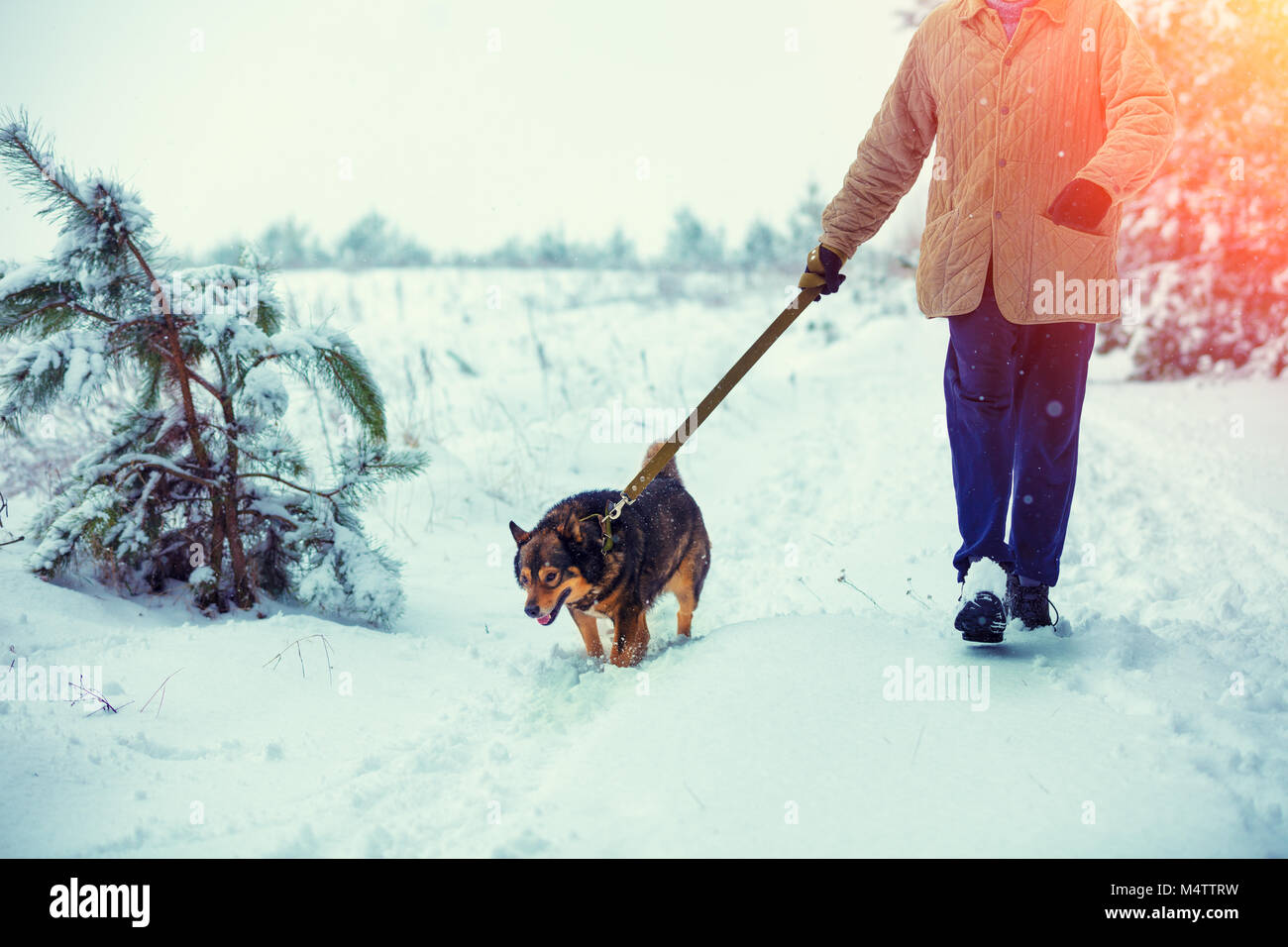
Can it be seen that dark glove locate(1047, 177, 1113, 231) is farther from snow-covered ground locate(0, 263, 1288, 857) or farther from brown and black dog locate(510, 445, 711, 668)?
brown and black dog locate(510, 445, 711, 668)

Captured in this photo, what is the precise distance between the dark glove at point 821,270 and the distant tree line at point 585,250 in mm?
16739

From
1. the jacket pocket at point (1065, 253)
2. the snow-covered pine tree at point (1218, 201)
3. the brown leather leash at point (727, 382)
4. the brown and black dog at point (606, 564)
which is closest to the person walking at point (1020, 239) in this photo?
the jacket pocket at point (1065, 253)

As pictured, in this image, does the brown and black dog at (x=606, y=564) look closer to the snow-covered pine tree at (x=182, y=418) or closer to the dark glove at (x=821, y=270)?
the snow-covered pine tree at (x=182, y=418)

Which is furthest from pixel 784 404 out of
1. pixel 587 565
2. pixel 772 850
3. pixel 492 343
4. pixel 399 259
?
pixel 399 259

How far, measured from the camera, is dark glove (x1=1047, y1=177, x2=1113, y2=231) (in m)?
2.36

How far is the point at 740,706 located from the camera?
2.40m

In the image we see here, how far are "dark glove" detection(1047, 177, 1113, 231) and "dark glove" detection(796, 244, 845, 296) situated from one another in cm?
79

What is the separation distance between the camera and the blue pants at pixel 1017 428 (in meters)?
2.73

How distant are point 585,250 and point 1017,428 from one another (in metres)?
20.6

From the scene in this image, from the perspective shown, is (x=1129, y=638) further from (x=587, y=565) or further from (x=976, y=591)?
(x=587, y=565)

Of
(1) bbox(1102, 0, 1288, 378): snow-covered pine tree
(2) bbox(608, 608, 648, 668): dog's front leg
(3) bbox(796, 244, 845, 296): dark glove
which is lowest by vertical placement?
(2) bbox(608, 608, 648, 668): dog's front leg

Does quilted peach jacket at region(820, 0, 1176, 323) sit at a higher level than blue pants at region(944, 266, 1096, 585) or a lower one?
higher

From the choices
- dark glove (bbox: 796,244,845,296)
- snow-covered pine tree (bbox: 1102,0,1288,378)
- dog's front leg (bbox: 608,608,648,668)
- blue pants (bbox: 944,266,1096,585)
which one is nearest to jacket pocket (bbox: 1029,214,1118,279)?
blue pants (bbox: 944,266,1096,585)

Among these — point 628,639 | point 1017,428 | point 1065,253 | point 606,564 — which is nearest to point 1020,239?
point 1065,253
